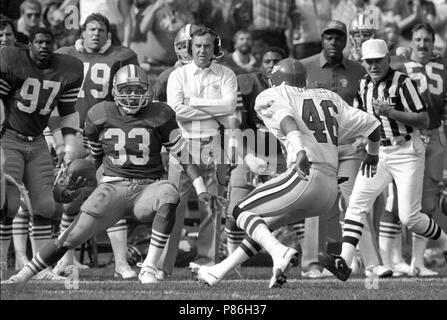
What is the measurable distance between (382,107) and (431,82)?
1245 millimetres

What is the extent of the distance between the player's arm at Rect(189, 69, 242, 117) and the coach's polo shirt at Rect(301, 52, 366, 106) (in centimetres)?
66

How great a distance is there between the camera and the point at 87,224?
27.3ft

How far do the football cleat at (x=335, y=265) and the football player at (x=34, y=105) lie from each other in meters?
2.19

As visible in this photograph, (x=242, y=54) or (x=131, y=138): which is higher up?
(x=242, y=54)

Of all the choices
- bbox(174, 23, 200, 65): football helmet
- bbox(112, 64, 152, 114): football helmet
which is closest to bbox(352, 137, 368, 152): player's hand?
bbox(174, 23, 200, 65): football helmet

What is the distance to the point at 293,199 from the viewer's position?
25.9 ft

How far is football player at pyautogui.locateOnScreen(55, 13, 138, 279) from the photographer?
9.80 meters

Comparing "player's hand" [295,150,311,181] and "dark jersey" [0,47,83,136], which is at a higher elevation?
"dark jersey" [0,47,83,136]

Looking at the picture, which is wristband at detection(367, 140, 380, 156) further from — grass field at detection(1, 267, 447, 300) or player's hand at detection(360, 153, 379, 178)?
grass field at detection(1, 267, 447, 300)

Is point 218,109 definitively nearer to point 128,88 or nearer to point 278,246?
point 128,88

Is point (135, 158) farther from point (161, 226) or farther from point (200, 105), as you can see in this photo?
point (200, 105)

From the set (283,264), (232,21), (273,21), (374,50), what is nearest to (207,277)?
(283,264)

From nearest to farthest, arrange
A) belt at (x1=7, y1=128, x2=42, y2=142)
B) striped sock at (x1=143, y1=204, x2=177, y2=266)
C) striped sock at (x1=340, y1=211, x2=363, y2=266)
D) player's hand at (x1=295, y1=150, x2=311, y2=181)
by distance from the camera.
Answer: player's hand at (x1=295, y1=150, x2=311, y2=181)
striped sock at (x1=143, y1=204, x2=177, y2=266)
striped sock at (x1=340, y1=211, x2=363, y2=266)
belt at (x1=7, y1=128, x2=42, y2=142)
